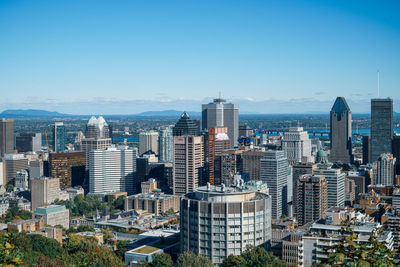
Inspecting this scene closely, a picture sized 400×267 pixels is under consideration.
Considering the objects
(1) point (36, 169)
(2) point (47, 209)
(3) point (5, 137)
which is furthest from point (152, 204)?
(3) point (5, 137)

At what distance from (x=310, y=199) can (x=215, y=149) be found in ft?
116

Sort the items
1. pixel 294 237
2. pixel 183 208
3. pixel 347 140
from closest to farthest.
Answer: pixel 183 208 < pixel 294 237 < pixel 347 140

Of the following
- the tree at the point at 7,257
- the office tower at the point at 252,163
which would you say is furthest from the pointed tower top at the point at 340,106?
the tree at the point at 7,257

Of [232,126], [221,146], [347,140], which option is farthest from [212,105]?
[221,146]

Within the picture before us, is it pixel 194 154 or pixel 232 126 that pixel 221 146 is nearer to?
pixel 194 154

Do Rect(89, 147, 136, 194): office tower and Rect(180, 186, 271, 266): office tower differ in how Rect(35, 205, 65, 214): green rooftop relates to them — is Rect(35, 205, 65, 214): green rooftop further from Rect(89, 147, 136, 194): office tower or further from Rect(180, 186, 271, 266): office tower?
Rect(180, 186, 271, 266): office tower

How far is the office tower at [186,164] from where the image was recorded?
100562 mm

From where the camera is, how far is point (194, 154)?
331 ft

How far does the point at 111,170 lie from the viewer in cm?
11756

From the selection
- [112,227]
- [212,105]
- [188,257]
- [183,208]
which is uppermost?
[212,105]

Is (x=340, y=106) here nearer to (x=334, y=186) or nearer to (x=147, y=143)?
(x=147, y=143)

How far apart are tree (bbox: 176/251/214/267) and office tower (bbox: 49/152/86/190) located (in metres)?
81.2

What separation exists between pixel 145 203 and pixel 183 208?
156ft

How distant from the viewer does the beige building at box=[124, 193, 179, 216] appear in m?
93.6
